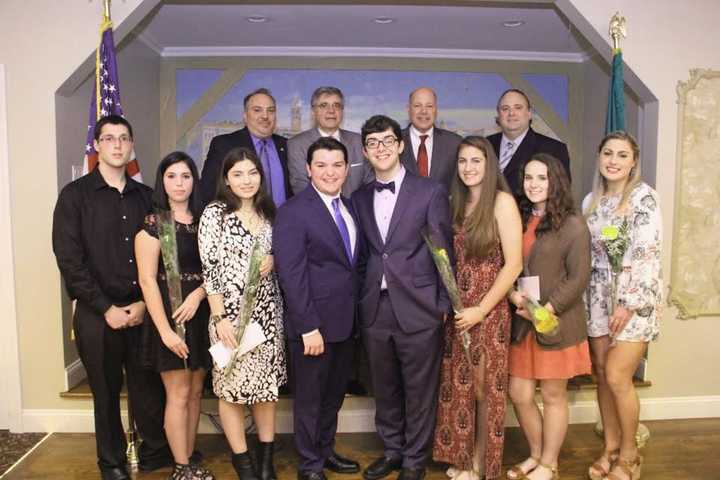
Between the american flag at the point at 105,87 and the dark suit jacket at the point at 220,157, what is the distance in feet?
1.65

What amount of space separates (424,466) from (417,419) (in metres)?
0.26

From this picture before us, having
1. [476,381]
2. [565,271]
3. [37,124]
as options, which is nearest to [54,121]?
[37,124]

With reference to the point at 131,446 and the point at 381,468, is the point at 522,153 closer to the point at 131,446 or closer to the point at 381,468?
the point at 381,468

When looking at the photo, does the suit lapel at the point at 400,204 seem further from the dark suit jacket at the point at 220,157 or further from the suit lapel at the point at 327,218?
the dark suit jacket at the point at 220,157

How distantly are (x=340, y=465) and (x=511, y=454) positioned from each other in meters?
1.01

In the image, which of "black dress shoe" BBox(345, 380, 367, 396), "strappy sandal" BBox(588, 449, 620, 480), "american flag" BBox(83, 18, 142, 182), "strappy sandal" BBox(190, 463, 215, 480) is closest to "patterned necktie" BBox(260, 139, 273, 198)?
"american flag" BBox(83, 18, 142, 182)

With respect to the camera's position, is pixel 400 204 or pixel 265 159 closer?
pixel 400 204

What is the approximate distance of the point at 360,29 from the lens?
18.5ft

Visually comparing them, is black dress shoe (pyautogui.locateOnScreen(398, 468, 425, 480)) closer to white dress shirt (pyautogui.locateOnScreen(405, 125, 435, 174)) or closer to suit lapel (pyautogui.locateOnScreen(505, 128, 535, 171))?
white dress shirt (pyautogui.locateOnScreen(405, 125, 435, 174))

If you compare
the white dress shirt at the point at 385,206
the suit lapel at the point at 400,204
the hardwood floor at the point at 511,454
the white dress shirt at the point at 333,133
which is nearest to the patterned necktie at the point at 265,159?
the white dress shirt at the point at 333,133

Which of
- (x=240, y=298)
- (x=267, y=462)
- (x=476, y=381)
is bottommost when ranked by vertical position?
(x=267, y=462)

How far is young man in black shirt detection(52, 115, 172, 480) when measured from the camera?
3.20 metres

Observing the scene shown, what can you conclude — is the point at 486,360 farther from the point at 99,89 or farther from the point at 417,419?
the point at 99,89

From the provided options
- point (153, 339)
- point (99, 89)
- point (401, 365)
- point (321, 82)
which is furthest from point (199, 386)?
point (321, 82)
